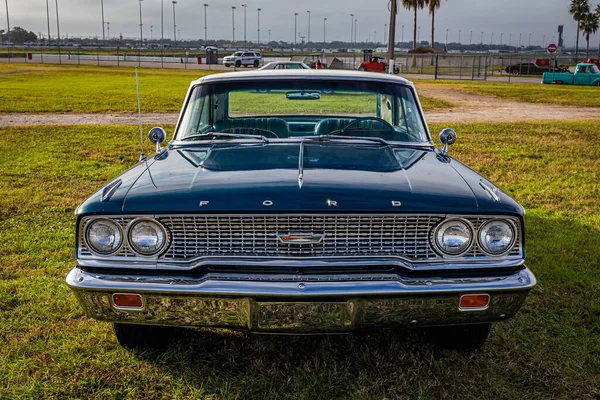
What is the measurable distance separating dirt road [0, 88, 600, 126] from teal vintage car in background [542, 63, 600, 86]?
1289 centimetres

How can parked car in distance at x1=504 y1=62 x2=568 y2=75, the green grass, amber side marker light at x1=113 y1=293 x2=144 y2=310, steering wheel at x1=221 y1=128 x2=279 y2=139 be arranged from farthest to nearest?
parked car in distance at x1=504 y1=62 x2=568 y2=75 < steering wheel at x1=221 y1=128 x2=279 y2=139 < the green grass < amber side marker light at x1=113 y1=293 x2=144 y2=310

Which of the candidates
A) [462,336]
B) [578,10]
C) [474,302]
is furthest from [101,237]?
[578,10]

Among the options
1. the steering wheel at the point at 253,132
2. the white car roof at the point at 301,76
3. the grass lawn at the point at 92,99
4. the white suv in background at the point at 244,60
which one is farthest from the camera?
the white suv in background at the point at 244,60

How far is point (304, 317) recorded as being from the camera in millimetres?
Result: 2582

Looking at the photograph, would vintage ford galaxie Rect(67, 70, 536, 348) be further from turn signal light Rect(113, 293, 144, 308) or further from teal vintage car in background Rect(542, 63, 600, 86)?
teal vintage car in background Rect(542, 63, 600, 86)

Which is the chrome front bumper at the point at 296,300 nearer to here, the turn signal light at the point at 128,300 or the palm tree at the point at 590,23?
the turn signal light at the point at 128,300

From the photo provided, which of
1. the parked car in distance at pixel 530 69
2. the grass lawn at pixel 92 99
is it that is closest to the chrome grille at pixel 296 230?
the grass lawn at pixel 92 99

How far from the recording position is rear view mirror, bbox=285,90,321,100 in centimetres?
406

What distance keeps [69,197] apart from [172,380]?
14.5 feet

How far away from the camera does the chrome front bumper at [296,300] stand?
2.54 m

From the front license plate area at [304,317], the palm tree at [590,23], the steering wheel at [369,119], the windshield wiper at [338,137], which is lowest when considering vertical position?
the front license plate area at [304,317]

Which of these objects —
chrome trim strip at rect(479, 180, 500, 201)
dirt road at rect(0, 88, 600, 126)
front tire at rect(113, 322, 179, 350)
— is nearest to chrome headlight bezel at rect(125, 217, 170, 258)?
front tire at rect(113, 322, 179, 350)

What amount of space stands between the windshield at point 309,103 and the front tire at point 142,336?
48.7 inches

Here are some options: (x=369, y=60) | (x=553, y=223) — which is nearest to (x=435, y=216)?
(x=553, y=223)
